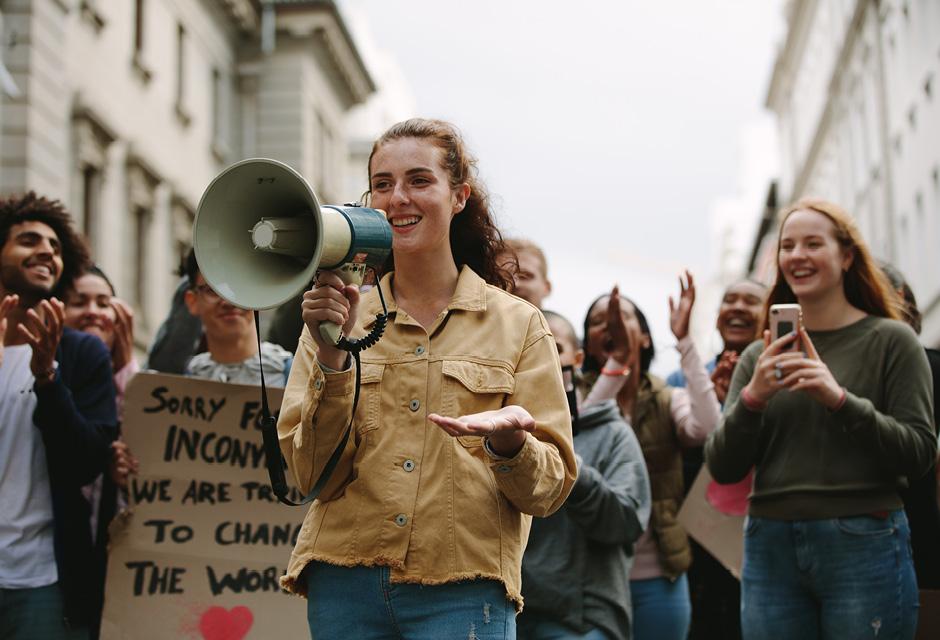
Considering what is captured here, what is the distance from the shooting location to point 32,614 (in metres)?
4.69

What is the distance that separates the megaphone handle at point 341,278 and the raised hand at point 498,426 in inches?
11.9

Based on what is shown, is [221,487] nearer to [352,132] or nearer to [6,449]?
[6,449]

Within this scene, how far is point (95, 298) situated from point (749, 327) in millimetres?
3070

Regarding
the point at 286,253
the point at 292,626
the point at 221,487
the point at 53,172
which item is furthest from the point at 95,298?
the point at 53,172

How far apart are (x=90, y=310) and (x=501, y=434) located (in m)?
3.38

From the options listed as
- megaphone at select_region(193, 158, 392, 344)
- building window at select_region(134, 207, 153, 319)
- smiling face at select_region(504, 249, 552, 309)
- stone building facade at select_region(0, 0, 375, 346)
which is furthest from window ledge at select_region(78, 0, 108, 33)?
megaphone at select_region(193, 158, 392, 344)

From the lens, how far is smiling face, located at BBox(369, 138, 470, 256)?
136 inches

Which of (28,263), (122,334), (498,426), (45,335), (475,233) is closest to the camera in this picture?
(498,426)

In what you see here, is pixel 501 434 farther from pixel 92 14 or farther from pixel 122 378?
pixel 92 14

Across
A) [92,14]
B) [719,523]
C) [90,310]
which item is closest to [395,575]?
[719,523]

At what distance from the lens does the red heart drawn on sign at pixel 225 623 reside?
5000mm

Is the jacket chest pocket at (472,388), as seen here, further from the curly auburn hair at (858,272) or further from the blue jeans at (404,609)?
the curly auburn hair at (858,272)

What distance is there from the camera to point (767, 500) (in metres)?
4.60

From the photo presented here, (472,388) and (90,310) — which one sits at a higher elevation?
(90,310)
